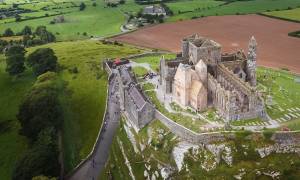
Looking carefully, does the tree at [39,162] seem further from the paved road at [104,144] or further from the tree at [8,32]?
the tree at [8,32]

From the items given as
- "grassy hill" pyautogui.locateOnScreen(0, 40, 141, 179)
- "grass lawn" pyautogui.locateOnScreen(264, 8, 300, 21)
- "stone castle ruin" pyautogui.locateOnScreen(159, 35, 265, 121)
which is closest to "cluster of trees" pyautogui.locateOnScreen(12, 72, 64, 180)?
"grassy hill" pyautogui.locateOnScreen(0, 40, 141, 179)

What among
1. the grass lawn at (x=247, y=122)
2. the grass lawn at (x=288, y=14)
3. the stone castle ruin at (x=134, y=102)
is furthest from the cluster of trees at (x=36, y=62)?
the grass lawn at (x=288, y=14)

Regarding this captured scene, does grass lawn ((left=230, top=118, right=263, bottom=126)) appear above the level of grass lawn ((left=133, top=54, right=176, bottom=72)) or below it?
below

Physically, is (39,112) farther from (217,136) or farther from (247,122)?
(247,122)

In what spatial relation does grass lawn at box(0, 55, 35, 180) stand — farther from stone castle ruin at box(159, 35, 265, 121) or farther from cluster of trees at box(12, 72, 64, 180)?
stone castle ruin at box(159, 35, 265, 121)

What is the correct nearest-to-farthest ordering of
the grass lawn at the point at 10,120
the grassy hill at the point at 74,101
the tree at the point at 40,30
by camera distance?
the grass lawn at the point at 10,120, the grassy hill at the point at 74,101, the tree at the point at 40,30

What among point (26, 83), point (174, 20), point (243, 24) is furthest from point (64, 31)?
point (243, 24)

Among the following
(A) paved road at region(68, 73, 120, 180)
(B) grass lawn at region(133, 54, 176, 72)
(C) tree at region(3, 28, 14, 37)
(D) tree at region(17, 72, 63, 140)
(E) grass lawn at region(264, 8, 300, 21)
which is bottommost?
(A) paved road at region(68, 73, 120, 180)

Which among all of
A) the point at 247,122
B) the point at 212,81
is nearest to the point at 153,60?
the point at 212,81
